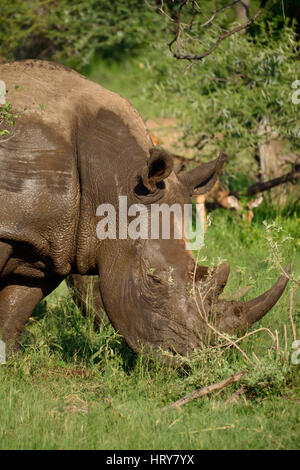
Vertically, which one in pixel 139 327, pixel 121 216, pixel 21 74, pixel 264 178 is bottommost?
pixel 264 178

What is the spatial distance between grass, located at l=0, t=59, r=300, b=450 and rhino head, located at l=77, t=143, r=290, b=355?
0.17 meters

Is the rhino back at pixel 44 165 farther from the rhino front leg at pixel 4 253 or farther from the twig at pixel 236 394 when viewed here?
the twig at pixel 236 394

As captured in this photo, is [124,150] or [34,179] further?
[124,150]

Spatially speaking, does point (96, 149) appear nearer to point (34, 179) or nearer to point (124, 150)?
point (124, 150)

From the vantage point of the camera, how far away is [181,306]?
5.63 metres

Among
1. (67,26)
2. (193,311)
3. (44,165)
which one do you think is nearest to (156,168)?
(44,165)

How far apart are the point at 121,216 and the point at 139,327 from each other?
852 mm

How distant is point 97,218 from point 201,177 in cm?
99

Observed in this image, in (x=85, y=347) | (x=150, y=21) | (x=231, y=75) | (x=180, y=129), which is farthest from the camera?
(x=150, y=21)

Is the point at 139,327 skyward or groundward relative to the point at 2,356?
skyward

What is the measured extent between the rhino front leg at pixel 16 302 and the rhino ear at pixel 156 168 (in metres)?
1.20

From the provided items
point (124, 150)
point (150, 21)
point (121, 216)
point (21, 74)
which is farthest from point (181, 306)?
point (150, 21)

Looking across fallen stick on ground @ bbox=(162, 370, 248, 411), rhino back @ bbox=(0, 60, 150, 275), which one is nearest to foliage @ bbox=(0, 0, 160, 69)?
rhino back @ bbox=(0, 60, 150, 275)

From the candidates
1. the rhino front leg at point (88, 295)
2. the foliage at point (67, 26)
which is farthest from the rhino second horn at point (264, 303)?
the foliage at point (67, 26)
